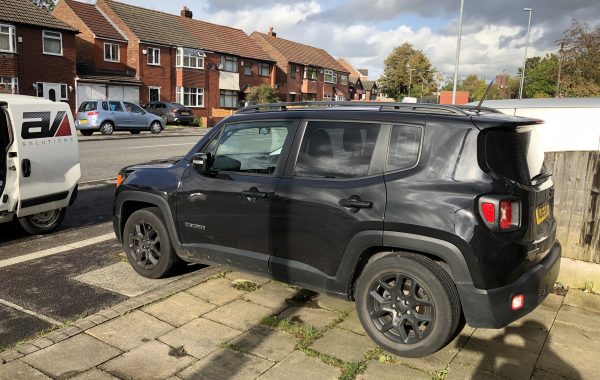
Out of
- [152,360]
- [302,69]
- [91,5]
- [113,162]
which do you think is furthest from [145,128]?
[302,69]

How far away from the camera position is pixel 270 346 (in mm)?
3615

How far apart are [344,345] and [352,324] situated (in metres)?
0.36

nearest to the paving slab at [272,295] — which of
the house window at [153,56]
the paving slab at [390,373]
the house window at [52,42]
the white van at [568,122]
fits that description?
the paving slab at [390,373]

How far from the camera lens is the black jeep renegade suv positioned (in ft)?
10.5

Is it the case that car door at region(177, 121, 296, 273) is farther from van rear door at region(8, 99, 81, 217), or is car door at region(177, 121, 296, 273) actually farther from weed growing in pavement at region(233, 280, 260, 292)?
van rear door at region(8, 99, 81, 217)

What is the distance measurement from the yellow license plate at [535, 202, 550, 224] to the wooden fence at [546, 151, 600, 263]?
156cm

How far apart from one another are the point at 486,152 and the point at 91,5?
42.2 meters

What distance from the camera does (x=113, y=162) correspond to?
13.6m

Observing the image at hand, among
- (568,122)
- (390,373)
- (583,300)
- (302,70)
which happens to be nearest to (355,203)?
(390,373)

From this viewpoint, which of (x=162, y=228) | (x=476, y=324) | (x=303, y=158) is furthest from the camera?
(x=162, y=228)

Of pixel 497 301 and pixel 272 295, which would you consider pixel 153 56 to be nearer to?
pixel 272 295

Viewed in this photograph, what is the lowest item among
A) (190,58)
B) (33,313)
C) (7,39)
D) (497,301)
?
(33,313)

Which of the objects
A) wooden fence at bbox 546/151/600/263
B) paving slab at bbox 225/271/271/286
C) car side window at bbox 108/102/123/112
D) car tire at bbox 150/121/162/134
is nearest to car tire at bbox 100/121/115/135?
car side window at bbox 108/102/123/112

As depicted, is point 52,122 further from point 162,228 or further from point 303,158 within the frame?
point 303,158
